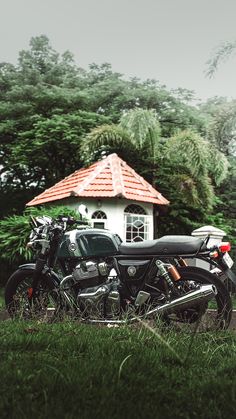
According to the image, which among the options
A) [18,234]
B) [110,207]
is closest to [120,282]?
[18,234]

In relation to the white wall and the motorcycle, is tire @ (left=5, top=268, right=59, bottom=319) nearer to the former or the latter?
the motorcycle

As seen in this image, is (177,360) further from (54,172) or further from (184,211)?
(54,172)

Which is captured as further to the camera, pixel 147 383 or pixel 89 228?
pixel 89 228

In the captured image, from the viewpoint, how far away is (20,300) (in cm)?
605

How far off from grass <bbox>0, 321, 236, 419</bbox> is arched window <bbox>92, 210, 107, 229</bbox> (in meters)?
9.31

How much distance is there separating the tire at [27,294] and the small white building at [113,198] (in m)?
6.98

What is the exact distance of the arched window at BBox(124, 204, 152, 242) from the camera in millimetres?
14023

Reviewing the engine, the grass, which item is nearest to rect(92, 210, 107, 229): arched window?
the engine

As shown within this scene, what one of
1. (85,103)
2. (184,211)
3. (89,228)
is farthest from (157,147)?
(89,228)

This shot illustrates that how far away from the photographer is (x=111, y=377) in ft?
9.71

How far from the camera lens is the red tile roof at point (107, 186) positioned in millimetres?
13367

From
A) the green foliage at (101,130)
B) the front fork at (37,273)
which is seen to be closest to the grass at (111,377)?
the front fork at (37,273)

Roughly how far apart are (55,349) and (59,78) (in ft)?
57.4

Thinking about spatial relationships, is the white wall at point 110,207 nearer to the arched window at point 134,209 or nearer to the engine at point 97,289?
the arched window at point 134,209
